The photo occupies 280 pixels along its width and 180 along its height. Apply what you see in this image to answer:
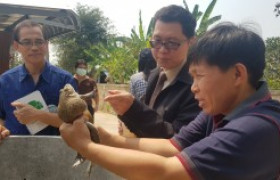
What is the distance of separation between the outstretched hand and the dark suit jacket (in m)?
0.03

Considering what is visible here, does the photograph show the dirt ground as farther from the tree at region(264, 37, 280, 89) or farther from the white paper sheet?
the white paper sheet

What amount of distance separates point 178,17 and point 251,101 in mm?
934

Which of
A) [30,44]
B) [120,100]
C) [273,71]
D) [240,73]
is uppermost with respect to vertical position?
[240,73]

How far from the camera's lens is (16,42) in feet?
9.66

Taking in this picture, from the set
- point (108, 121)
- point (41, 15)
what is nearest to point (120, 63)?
point (108, 121)

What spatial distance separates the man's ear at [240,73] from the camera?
1.39 metres

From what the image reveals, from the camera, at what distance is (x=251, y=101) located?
1407 millimetres

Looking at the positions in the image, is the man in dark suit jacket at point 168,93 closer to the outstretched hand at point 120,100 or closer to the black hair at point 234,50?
the outstretched hand at point 120,100

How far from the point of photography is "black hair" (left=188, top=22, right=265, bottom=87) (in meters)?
1.40

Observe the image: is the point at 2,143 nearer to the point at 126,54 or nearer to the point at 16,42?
the point at 16,42

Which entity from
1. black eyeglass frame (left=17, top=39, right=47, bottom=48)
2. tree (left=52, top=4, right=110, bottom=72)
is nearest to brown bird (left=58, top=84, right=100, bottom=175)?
black eyeglass frame (left=17, top=39, right=47, bottom=48)

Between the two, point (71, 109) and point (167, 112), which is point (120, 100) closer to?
point (167, 112)

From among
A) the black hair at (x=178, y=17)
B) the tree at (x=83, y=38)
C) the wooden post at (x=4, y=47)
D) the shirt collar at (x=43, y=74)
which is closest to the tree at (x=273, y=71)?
the wooden post at (x=4, y=47)

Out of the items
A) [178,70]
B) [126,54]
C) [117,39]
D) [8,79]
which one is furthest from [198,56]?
[117,39]
